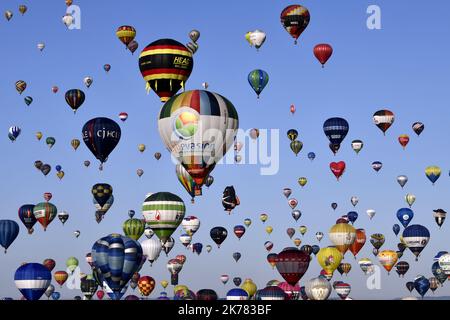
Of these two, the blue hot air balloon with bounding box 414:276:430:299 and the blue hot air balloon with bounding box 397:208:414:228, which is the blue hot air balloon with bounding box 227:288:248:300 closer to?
the blue hot air balloon with bounding box 397:208:414:228

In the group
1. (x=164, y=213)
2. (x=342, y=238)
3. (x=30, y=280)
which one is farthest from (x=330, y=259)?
(x=30, y=280)

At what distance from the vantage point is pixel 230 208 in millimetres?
66188

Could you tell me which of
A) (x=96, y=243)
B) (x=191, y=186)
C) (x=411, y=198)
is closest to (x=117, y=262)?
(x=96, y=243)

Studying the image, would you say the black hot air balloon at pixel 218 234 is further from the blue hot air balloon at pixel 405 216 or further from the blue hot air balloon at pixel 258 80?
the blue hot air balloon at pixel 258 80

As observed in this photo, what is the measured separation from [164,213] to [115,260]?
4.27 m

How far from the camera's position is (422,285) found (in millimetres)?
71625

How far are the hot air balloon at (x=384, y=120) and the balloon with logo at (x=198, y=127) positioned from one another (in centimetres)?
2819

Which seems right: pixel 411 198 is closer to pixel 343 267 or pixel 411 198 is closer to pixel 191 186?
pixel 343 267

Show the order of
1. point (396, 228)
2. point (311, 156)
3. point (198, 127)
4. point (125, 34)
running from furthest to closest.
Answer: point (396, 228) → point (311, 156) → point (125, 34) → point (198, 127)

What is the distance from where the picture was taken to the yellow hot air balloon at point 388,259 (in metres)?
70.6

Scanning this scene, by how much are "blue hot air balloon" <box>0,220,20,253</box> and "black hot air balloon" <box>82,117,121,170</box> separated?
11.0 metres

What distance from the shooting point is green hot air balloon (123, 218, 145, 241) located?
5975 centimetres

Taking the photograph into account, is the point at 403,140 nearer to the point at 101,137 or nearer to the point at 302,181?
the point at 302,181
